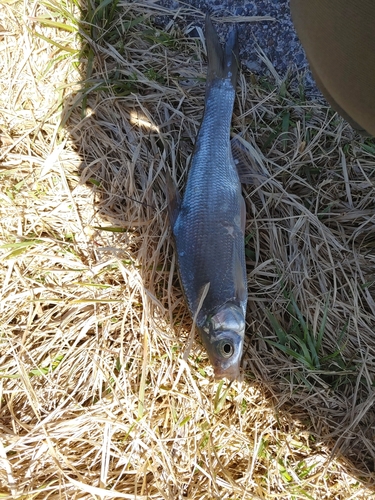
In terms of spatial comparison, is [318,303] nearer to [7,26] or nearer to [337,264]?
[337,264]

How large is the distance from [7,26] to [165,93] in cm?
121

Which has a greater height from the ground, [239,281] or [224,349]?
[239,281]

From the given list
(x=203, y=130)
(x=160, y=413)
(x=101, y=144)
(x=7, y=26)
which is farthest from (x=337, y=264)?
(x=7, y=26)

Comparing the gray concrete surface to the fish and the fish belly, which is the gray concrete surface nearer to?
the fish

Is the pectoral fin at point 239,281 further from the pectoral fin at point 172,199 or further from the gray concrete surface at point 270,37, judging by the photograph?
the gray concrete surface at point 270,37

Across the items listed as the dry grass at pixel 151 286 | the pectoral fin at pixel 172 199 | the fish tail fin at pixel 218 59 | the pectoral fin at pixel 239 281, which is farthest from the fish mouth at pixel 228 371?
the fish tail fin at pixel 218 59

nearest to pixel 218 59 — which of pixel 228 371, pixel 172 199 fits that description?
pixel 172 199

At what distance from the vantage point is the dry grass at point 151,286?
2.56 metres

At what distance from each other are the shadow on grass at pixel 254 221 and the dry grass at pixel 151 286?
0.04ft

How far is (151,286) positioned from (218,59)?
57.7 inches

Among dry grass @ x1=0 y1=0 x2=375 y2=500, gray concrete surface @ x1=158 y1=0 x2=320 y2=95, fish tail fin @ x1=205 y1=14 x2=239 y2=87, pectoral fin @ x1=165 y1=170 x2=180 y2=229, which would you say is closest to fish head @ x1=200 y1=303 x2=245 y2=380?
dry grass @ x1=0 y1=0 x2=375 y2=500

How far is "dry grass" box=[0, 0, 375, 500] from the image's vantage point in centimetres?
256

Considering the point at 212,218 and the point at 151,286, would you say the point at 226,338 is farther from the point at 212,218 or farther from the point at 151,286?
the point at 212,218

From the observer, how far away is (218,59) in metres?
2.76
